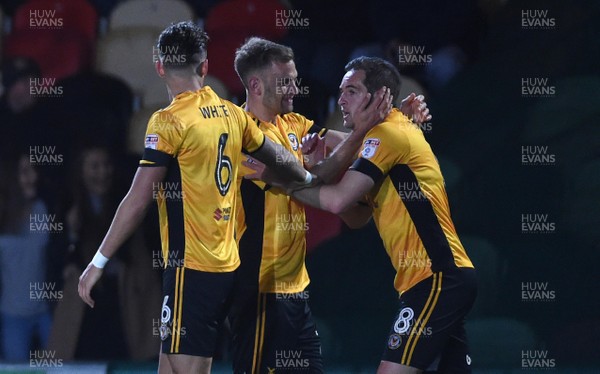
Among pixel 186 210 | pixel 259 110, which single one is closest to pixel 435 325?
pixel 186 210

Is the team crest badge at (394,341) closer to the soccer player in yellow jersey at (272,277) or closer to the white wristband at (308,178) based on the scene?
the soccer player in yellow jersey at (272,277)

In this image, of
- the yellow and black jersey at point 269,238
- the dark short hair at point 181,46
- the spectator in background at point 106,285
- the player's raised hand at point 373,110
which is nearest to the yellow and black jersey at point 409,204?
the player's raised hand at point 373,110

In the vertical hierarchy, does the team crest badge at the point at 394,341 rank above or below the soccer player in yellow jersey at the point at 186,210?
below

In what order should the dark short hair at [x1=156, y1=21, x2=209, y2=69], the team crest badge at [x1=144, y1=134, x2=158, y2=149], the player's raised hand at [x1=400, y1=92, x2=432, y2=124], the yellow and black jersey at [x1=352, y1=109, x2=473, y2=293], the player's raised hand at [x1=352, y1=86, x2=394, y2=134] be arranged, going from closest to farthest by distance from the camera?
1. the team crest badge at [x1=144, y1=134, x2=158, y2=149]
2. the dark short hair at [x1=156, y1=21, x2=209, y2=69]
3. the yellow and black jersey at [x1=352, y1=109, x2=473, y2=293]
4. the player's raised hand at [x1=352, y1=86, x2=394, y2=134]
5. the player's raised hand at [x1=400, y1=92, x2=432, y2=124]

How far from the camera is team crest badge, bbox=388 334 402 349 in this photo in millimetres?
4074

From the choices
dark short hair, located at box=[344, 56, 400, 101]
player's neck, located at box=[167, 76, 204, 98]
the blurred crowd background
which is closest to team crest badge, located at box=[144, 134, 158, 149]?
player's neck, located at box=[167, 76, 204, 98]

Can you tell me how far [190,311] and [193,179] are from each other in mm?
513

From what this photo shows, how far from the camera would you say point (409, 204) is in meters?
4.18

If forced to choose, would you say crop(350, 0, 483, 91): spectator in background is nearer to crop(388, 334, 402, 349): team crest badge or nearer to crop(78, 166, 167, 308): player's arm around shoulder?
crop(388, 334, 402, 349): team crest badge

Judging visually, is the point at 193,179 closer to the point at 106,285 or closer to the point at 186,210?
the point at 186,210

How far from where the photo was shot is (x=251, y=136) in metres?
4.24

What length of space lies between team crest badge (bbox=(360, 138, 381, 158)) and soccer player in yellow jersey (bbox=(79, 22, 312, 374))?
574 millimetres

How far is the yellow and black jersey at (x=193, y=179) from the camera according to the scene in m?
3.92

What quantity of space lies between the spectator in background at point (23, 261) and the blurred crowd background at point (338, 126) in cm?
1
